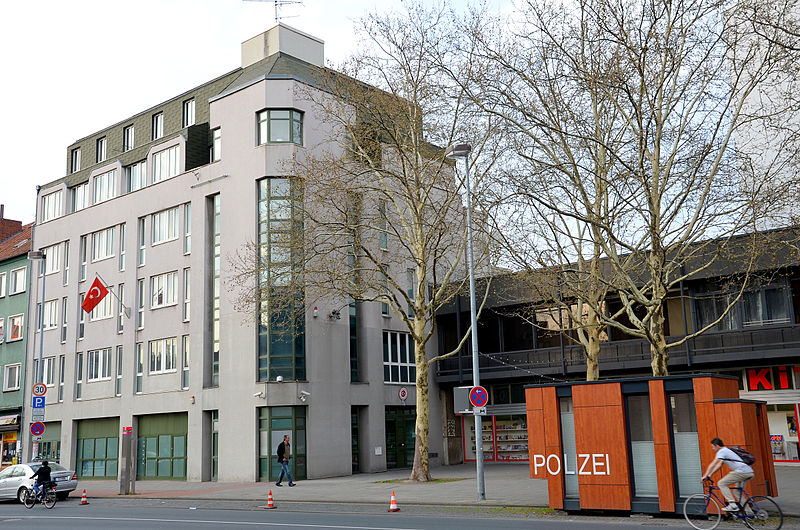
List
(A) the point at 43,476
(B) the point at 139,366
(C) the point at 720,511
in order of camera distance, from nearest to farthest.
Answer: (C) the point at 720,511, (A) the point at 43,476, (B) the point at 139,366

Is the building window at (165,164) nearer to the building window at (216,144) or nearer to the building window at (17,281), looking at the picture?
the building window at (216,144)

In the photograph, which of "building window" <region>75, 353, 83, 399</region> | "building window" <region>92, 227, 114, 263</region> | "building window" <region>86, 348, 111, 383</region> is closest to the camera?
"building window" <region>86, 348, 111, 383</region>

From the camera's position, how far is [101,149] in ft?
144

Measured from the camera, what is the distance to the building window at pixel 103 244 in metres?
40.2

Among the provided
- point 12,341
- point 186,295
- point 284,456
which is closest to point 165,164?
point 186,295

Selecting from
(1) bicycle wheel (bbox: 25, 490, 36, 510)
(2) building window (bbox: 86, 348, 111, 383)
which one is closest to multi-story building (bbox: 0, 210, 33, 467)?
(2) building window (bbox: 86, 348, 111, 383)

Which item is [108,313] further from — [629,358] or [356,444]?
[629,358]

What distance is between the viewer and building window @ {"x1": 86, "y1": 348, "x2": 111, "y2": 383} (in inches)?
1524

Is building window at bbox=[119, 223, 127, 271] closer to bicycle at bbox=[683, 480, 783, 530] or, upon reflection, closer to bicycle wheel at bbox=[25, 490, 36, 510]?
bicycle wheel at bbox=[25, 490, 36, 510]

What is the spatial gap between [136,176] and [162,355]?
1006cm

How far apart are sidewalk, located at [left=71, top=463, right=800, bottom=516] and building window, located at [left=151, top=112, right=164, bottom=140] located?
57.6 feet

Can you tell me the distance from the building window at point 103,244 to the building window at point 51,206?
4.90m

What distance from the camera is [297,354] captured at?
103 feet

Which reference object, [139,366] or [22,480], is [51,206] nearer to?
[139,366]
